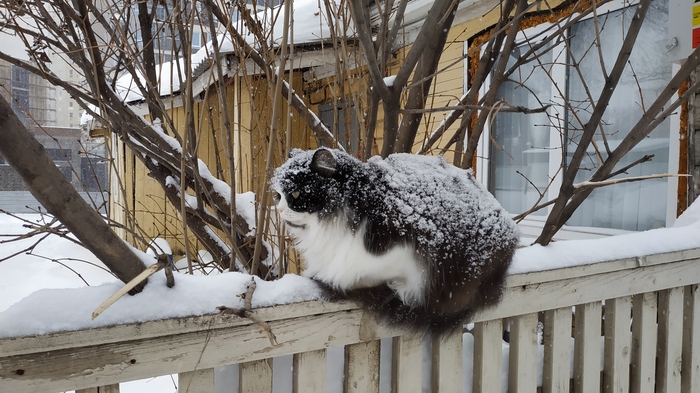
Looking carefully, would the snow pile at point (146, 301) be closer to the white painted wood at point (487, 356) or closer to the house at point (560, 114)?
the white painted wood at point (487, 356)

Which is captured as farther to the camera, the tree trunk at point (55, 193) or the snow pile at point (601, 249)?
the snow pile at point (601, 249)

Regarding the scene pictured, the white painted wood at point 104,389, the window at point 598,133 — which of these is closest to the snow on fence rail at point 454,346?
the white painted wood at point 104,389

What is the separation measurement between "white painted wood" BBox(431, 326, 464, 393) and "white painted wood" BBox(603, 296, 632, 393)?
56 centimetres

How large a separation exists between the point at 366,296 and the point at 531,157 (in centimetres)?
293

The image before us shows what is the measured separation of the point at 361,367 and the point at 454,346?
25 centimetres

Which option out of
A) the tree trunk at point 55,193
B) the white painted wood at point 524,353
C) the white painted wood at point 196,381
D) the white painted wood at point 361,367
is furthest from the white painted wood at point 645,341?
the tree trunk at point 55,193

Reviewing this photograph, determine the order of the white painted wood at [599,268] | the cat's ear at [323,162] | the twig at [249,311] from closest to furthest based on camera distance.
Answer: the twig at [249,311] < the cat's ear at [323,162] < the white painted wood at [599,268]

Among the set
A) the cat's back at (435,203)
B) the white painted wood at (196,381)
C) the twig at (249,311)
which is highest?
the cat's back at (435,203)

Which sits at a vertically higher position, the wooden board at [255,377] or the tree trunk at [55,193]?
the tree trunk at [55,193]

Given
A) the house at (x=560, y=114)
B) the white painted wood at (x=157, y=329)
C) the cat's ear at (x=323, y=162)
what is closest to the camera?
the white painted wood at (x=157, y=329)

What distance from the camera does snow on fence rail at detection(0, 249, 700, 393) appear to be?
0.75m

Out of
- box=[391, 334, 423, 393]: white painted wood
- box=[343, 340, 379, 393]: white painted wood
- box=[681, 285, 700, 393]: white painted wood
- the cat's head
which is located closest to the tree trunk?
the cat's head

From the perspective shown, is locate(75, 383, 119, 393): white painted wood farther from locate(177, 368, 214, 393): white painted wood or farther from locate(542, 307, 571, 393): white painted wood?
locate(542, 307, 571, 393): white painted wood

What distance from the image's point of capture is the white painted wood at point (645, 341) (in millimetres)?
1401
